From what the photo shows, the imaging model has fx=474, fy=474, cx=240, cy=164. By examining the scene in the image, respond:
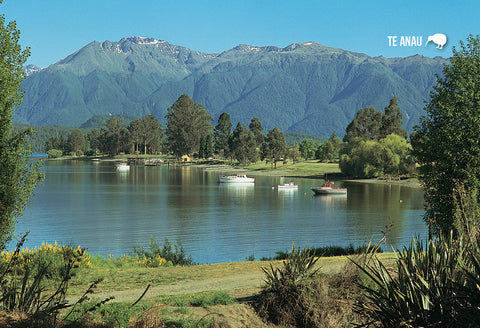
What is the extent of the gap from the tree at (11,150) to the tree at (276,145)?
121079mm

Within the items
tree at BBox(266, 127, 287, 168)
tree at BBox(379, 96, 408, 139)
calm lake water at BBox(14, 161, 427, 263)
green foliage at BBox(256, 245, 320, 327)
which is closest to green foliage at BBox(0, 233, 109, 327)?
green foliage at BBox(256, 245, 320, 327)

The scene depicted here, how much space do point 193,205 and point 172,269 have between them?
1740 inches

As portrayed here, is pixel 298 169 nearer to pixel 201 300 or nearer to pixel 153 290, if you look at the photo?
pixel 153 290

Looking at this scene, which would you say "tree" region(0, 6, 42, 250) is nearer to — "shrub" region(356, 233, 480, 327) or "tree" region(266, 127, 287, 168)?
"shrub" region(356, 233, 480, 327)

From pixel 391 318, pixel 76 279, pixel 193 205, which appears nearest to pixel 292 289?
pixel 391 318

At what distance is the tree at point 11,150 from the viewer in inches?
575

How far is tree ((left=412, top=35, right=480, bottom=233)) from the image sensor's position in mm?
21453

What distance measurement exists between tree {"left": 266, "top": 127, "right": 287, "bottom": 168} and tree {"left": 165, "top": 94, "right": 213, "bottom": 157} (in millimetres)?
53443

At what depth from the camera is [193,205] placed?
205 feet

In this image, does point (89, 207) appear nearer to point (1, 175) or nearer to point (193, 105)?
point (1, 175)

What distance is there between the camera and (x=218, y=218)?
5172 centimetres

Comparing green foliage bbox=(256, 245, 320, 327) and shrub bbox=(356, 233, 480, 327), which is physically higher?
shrub bbox=(356, 233, 480, 327)

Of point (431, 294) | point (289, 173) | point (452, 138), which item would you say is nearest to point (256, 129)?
point (289, 173)

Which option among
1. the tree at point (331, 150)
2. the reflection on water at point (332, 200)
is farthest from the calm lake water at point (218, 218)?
the tree at point (331, 150)
